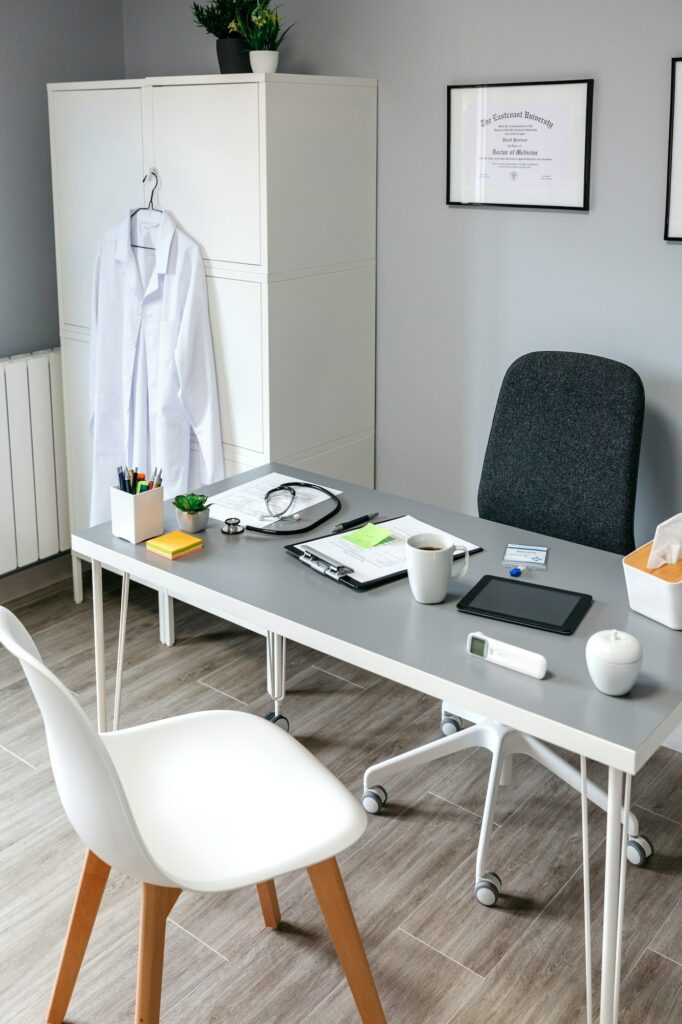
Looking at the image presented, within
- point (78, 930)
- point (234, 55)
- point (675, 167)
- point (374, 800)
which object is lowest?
point (374, 800)

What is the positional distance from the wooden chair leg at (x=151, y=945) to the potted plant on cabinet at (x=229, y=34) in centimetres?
236

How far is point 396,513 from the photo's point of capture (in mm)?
2539

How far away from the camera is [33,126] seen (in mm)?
3668

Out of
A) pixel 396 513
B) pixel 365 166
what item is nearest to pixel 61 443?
pixel 365 166

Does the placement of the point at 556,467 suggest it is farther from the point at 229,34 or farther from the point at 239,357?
the point at 229,34

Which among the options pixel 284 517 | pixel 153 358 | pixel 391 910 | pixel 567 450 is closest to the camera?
pixel 391 910

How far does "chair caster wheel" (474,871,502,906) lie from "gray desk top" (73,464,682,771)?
717 mm

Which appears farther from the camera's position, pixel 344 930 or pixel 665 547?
pixel 665 547

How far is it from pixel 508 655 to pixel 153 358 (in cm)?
191

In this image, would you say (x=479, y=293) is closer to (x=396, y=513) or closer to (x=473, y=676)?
(x=396, y=513)

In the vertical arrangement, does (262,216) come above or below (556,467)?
above

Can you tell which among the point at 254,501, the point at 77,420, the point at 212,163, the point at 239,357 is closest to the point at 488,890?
the point at 254,501

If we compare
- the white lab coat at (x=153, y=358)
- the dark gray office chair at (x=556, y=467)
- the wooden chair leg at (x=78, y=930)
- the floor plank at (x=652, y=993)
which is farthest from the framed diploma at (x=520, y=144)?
the wooden chair leg at (x=78, y=930)

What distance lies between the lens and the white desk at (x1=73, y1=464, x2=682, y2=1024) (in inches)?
66.6
